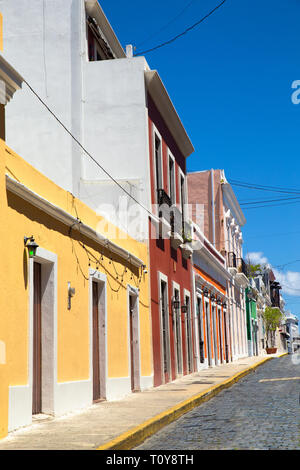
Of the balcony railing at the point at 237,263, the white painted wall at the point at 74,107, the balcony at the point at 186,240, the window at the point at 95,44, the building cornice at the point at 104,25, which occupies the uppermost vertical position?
the building cornice at the point at 104,25

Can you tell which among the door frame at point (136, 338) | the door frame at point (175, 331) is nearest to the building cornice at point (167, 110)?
the door frame at point (175, 331)

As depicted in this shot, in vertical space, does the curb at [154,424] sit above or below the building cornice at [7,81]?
below

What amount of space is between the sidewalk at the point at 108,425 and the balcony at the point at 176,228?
6.14 m

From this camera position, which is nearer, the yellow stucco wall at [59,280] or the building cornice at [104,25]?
the yellow stucco wall at [59,280]

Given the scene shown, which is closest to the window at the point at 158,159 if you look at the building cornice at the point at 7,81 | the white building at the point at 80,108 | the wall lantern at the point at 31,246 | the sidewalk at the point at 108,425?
the white building at the point at 80,108

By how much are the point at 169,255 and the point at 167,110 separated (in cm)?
406

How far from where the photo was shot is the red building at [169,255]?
16469 mm

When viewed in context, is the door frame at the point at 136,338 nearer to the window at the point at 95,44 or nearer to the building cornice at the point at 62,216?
the building cornice at the point at 62,216

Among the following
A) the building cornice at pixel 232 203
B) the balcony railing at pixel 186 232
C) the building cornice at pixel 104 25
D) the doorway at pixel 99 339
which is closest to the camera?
the doorway at pixel 99 339

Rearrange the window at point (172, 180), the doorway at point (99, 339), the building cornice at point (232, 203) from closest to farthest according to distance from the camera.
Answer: the doorway at point (99, 339) < the window at point (172, 180) < the building cornice at point (232, 203)

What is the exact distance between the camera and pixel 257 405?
428 inches

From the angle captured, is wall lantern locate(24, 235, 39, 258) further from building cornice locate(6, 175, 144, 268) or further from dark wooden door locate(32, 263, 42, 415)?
dark wooden door locate(32, 263, 42, 415)

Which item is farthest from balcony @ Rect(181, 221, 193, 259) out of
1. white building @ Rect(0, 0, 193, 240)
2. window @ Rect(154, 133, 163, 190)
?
white building @ Rect(0, 0, 193, 240)

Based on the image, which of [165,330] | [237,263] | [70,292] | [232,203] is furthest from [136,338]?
[237,263]
